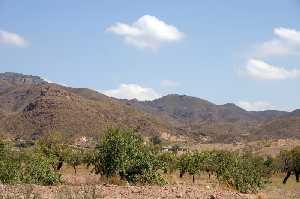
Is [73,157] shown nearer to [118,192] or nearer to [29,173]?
[29,173]

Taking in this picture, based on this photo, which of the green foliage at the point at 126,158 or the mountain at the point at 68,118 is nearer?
the green foliage at the point at 126,158

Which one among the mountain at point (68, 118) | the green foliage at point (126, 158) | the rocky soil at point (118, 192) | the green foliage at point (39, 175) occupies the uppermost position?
the mountain at point (68, 118)

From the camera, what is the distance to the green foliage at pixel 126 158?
22403mm

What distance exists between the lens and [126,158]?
2345 centimetres

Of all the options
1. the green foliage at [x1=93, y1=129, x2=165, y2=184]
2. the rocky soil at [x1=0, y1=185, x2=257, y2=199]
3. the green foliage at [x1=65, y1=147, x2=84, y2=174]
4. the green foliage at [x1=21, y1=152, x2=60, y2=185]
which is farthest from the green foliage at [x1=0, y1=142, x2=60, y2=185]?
the green foliage at [x1=65, y1=147, x2=84, y2=174]

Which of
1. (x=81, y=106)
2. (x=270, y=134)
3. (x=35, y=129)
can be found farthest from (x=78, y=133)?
(x=270, y=134)

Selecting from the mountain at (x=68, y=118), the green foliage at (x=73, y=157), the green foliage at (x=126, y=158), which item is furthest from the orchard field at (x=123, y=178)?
the mountain at (x=68, y=118)

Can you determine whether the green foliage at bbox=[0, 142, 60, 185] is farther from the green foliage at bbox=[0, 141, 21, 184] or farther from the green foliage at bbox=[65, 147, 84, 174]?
the green foliage at bbox=[65, 147, 84, 174]

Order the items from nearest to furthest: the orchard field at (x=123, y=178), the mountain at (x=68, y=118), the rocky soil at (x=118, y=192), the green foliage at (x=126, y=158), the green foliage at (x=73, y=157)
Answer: the rocky soil at (x=118, y=192) < the orchard field at (x=123, y=178) < the green foliage at (x=126, y=158) < the green foliage at (x=73, y=157) < the mountain at (x=68, y=118)

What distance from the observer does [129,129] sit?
2552cm

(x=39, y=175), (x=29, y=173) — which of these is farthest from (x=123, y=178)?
(x=29, y=173)

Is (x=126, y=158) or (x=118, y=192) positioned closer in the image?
(x=118, y=192)

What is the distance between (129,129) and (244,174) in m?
6.45

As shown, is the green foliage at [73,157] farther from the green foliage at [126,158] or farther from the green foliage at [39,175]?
the green foliage at [39,175]
